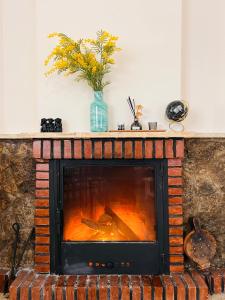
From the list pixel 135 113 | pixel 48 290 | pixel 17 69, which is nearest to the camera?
pixel 48 290

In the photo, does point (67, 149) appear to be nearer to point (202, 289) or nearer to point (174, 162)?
point (174, 162)

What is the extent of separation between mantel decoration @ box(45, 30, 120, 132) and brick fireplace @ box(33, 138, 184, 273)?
0.57 feet

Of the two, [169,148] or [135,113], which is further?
[135,113]

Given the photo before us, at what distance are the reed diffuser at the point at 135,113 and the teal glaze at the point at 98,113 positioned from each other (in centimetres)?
19

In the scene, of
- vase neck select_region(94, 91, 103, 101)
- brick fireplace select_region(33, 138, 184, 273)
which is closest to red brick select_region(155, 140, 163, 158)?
brick fireplace select_region(33, 138, 184, 273)

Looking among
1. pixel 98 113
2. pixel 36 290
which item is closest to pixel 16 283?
pixel 36 290

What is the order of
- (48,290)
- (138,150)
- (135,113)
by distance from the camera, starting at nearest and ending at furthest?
(48,290)
(138,150)
(135,113)

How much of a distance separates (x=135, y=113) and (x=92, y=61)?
46 centimetres

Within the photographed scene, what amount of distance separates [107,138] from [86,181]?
323mm

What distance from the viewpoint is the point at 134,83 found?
7.39 ft

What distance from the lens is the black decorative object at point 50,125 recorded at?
214 cm

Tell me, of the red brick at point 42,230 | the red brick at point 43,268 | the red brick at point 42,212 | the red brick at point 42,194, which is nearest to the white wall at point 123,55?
the red brick at point 42,194

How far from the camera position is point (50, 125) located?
2146 millimetres

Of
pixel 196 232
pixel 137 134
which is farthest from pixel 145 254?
pixel 137 134
